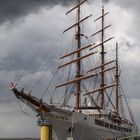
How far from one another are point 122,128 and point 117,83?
50.5ft

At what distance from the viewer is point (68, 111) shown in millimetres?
65500

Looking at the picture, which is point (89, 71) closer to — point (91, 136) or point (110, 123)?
point (110, 123)

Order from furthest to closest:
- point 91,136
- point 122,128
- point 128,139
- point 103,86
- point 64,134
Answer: point 103,86, point 122,128, point 91,136, point 64,134, point 128,139

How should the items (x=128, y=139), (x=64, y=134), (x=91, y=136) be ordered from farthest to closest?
1. (x=91, y=136)
2. (x=64, y=134)
3. (x=128, y=139)

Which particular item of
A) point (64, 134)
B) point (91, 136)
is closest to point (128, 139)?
point (64, 134)

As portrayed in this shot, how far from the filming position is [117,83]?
335 ft

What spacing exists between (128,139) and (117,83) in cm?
5173

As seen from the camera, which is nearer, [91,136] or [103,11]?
[91,136]

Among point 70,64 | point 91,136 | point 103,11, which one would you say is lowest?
point 91,136

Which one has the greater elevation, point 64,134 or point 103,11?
point 103,11

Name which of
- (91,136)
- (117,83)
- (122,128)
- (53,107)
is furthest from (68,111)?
(117,83)

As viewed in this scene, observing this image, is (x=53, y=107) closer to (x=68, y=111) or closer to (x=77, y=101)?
(x=68, y=111)

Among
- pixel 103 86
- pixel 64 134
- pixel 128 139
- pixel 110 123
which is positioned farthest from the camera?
pixel 103 86

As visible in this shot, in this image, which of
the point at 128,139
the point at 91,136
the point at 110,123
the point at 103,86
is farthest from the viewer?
the point at 103,86
